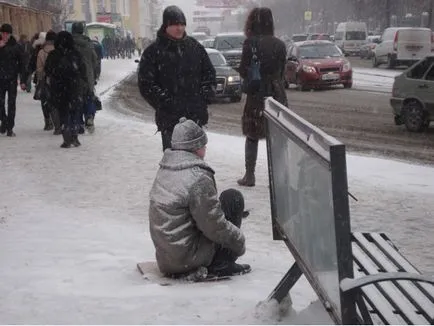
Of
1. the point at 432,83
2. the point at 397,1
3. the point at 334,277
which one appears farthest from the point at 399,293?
the point at 397,1

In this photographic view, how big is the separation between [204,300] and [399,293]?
132cm

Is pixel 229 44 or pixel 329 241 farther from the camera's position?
pixel 229 44

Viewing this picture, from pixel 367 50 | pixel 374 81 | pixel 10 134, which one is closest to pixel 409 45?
pixel 374 81

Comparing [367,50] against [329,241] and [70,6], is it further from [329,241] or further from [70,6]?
[329,241]

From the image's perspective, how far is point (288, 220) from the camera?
3.95 m

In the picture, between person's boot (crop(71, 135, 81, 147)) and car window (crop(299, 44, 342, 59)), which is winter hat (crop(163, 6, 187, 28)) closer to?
person's boot (crop(71, 135, 81, 147))

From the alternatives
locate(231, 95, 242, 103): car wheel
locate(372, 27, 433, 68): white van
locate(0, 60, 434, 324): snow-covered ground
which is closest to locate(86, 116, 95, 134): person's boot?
locate(0, 60, 434, 324): snow-covered ground

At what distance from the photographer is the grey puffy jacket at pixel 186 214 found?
13.7 feet

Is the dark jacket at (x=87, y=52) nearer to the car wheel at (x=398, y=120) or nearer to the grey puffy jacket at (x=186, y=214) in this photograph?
the car wheel at (x=398, y=120)

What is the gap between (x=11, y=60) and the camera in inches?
441

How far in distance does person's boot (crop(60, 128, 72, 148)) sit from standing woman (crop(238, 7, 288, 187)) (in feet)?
12.9

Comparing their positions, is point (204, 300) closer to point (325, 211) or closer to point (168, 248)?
point (168, 248)

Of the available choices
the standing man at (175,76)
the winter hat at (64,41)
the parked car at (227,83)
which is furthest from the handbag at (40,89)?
the parked car at (227,83)

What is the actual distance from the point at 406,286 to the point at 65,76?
25.4ft
